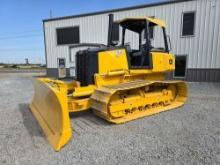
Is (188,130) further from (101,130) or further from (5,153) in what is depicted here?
(5,153)

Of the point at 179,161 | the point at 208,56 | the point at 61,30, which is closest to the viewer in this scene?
the point at 179,161

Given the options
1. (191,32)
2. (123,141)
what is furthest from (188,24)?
(123,141)

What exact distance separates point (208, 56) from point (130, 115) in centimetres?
840

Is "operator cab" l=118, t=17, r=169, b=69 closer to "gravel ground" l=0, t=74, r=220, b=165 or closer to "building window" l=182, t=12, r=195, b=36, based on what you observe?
"gravel ground" l=0, t=74, r=220, b=165

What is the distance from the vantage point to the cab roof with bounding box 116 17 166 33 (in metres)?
4.92

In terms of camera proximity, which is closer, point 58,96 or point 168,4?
point 58,96

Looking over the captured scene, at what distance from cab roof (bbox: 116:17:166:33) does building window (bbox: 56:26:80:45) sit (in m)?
9.52

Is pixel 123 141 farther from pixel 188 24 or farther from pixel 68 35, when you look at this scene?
pixel 68 35

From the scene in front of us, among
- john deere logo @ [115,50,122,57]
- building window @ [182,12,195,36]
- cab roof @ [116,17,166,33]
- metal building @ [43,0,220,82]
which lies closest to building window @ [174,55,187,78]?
metal building @ [43,0,220,82]

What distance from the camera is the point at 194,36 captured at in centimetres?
1071

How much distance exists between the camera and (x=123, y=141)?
11.0ft

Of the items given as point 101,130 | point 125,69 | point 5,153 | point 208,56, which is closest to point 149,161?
point 101,130

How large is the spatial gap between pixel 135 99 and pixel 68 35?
11751mm

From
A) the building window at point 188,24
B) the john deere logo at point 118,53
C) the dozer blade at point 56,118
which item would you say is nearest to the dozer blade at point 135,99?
the john deere logo at point 118,53
